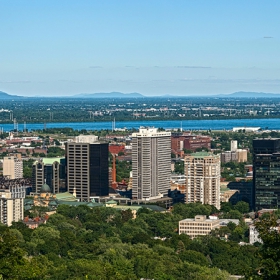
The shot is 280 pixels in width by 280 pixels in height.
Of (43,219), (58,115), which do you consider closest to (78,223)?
(43,219)

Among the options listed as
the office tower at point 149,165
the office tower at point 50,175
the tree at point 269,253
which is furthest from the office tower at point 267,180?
the tree at point 269,253

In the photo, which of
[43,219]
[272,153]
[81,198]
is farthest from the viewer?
[81,198]

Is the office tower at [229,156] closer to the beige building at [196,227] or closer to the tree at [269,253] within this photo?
the beige building at [196,227]

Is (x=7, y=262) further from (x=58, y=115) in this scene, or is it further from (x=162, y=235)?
(x=58, y=115)

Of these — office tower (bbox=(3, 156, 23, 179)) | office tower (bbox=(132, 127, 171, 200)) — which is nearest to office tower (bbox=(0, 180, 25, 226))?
office tower (bbox=(132, 127, 171, 200))

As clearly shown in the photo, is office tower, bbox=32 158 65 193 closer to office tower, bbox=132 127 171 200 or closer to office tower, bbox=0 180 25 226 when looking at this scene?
office tower, bbox=132 127 171 200

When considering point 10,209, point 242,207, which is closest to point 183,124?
point 242,207
